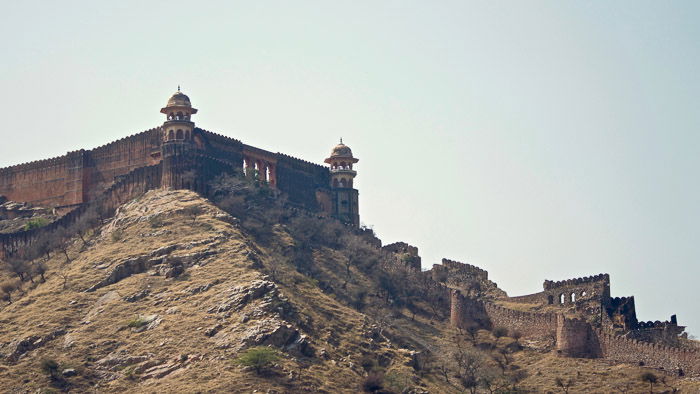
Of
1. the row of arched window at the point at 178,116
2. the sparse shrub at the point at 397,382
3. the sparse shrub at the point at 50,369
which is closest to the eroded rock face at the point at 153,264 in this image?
the sparse shrub at the point at 50,369

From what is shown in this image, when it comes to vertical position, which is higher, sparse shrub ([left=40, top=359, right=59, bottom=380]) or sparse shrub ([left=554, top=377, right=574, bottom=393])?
sparse shrub ([left=40, top=359, right=59, bottom=380])

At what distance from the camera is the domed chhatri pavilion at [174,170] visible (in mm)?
93625

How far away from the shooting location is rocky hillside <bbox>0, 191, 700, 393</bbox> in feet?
236

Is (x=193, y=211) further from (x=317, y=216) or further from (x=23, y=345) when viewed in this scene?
(x=23, y=345)

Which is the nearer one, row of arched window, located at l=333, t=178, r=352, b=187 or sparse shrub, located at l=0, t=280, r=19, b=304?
sparse shrub, located at l=0, t=280, r=19, b=304

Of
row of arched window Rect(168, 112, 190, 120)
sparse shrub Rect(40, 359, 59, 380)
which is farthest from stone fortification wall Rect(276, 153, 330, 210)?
sparse shrub Rect(40, 359, 59, 380)

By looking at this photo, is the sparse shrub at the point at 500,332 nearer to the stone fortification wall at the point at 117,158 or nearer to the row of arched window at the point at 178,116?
the row of arched window at the point at 178,116

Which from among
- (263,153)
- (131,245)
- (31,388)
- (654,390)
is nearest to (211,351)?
(31,388)

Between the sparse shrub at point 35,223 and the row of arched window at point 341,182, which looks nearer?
the sparse shrub at point 35,223

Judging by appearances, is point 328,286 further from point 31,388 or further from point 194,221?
point 31,388

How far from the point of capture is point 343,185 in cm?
10588

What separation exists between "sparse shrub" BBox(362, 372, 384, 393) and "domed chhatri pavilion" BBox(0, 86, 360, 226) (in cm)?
2447

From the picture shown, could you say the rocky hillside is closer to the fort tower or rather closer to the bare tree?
the bare tree

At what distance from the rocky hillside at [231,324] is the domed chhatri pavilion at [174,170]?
8.23 feet
